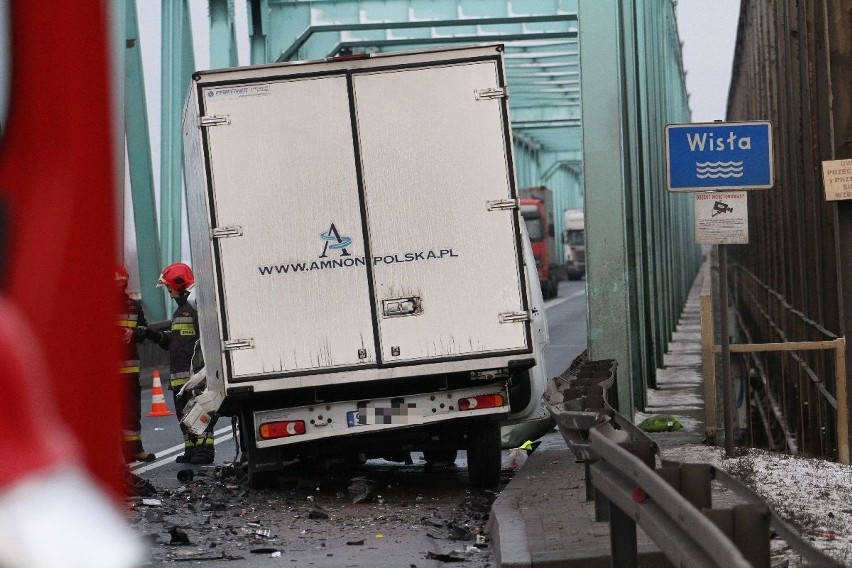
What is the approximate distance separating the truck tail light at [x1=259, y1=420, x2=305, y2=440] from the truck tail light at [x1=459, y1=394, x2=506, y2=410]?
107 centimetres

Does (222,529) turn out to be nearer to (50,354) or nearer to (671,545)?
(671,545)

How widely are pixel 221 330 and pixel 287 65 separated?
1789 mm

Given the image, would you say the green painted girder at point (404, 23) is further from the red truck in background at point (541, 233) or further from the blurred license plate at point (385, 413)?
the red truck in background at point (541, 233)

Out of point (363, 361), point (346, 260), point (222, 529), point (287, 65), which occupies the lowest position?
point (222, 529)

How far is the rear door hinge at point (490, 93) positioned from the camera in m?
10.3

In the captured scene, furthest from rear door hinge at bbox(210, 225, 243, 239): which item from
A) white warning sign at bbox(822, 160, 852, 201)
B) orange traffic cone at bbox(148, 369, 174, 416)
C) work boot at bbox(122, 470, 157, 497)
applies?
orange traffic cone at bbox(148, 369, 174, 416)

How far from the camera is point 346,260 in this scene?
10.3 metres

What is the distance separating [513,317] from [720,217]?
193cm

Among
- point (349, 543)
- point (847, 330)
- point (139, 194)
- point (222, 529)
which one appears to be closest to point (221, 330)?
point (222, 529)

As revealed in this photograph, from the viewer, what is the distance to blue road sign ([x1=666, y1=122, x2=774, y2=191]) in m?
11.3

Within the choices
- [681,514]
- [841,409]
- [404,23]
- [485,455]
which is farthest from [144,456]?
[404,23]

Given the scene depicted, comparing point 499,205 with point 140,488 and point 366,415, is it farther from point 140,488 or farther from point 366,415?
point 140,488

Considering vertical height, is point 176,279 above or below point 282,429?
above

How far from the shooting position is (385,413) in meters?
10.4
